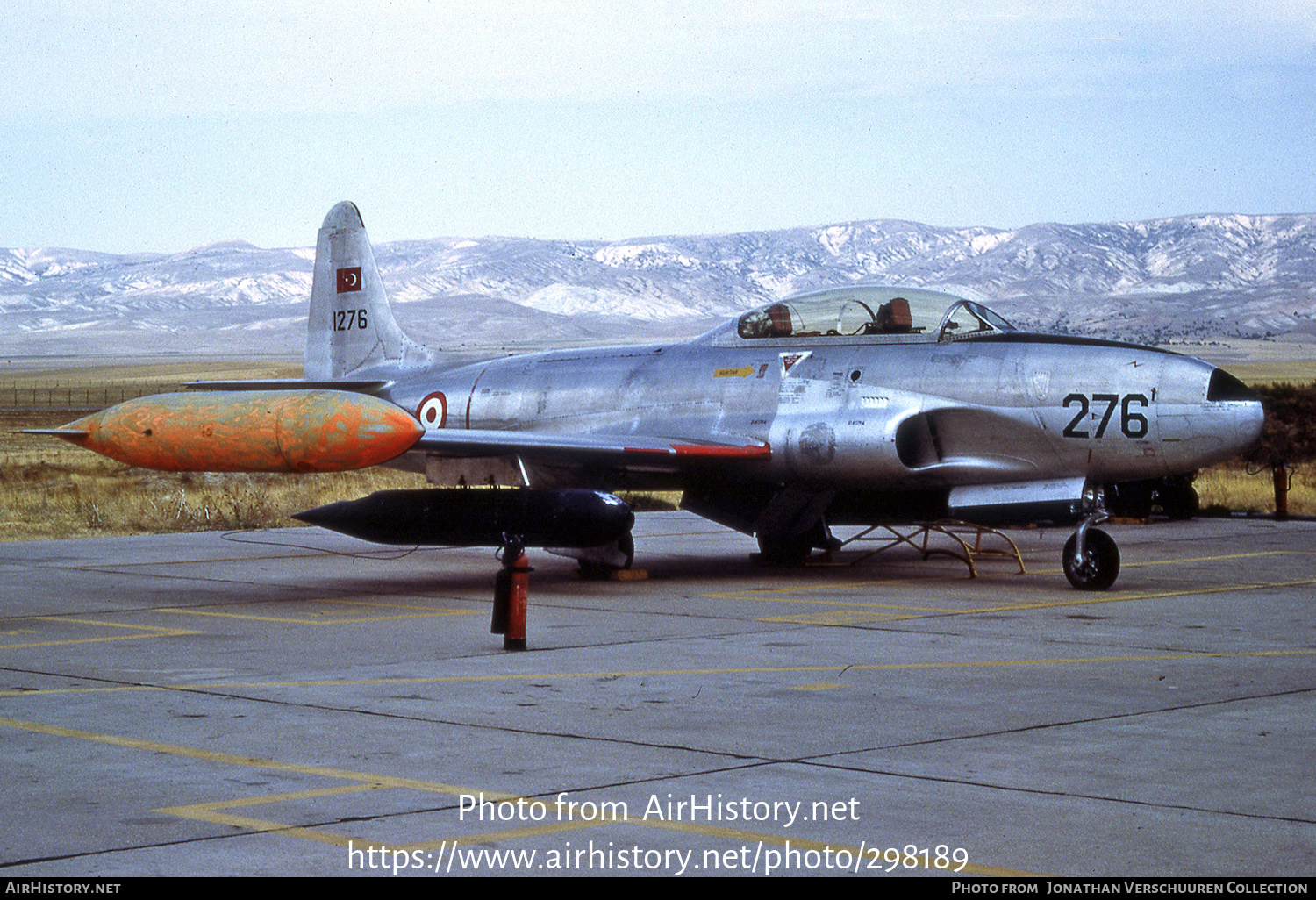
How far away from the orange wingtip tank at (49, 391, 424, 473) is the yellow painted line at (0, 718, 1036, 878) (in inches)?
208

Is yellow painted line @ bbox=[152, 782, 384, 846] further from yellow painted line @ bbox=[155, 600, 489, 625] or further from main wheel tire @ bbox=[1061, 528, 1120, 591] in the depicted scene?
main wheel tire @ bbox=[1061, 528, 1120, 591]

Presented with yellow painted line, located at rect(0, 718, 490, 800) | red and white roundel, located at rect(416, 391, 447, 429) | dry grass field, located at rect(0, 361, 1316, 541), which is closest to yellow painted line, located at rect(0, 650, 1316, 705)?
yellow painted line, located at rect(0, 718, 490, 800)

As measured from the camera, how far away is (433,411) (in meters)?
18.3

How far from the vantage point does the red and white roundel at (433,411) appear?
18.2 metres

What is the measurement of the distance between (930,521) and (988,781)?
10.2 metres

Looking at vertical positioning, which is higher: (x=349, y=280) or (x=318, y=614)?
(x=349, y=280)

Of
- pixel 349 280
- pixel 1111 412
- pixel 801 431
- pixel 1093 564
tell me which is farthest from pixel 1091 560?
pixel 349 280

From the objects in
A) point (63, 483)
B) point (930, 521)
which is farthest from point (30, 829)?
point (63, 483)

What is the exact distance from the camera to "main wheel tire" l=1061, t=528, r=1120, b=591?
14.4 m

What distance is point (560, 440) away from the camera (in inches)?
590

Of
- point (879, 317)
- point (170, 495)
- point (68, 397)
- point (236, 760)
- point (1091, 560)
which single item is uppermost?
point (879, 317)

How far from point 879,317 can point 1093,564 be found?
330cm

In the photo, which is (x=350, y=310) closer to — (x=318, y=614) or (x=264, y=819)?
(x=318, y=614)

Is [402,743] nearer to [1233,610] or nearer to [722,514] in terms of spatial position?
[1233,610]
